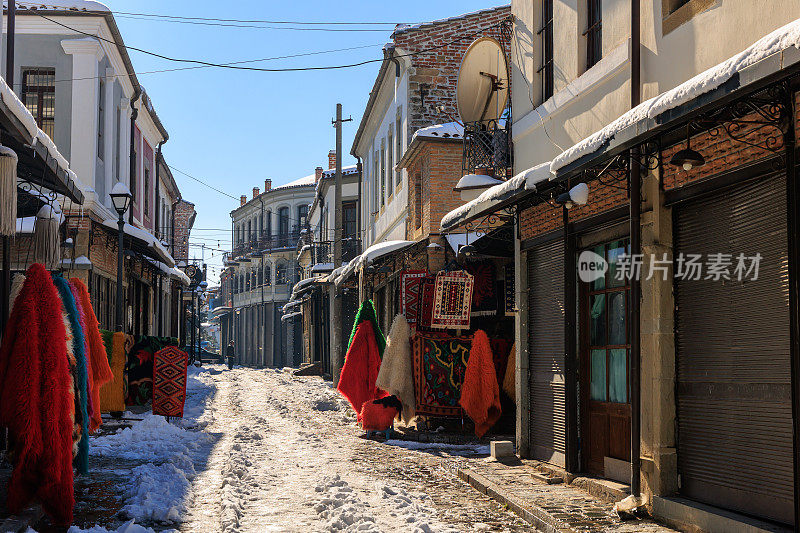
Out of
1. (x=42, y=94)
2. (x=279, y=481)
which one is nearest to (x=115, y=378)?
(x=279, y=481)

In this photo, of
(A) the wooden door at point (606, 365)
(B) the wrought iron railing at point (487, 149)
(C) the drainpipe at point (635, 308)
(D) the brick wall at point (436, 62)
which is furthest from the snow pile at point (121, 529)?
(D) the brick wall at point (436, 62)

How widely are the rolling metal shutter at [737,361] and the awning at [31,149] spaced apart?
17.9 ft

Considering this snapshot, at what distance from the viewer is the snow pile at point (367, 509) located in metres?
7.05

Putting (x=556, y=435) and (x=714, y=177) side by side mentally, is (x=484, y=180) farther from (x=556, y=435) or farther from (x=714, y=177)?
(x=714, y=177)

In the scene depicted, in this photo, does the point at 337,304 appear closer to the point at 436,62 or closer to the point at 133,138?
the point at 133,138

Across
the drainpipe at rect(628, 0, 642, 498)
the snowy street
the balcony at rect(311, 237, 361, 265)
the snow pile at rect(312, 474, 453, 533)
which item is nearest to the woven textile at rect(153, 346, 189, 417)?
the snowy street

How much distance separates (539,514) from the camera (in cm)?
764

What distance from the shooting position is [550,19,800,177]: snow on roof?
4.91 m

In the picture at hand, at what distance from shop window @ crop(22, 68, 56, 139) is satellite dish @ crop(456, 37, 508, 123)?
10979 mm

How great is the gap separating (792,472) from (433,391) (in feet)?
29.5

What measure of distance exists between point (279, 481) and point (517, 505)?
9.45 ft

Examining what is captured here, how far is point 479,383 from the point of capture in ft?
45.6

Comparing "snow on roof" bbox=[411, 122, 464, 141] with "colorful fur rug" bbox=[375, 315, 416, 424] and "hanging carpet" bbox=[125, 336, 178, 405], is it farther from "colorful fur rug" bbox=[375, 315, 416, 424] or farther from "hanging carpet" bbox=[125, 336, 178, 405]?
Answer: "hanging carpet" bbox=[125, 336, 178, 405]

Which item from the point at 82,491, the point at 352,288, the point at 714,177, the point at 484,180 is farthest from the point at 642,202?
the point at 352,288
